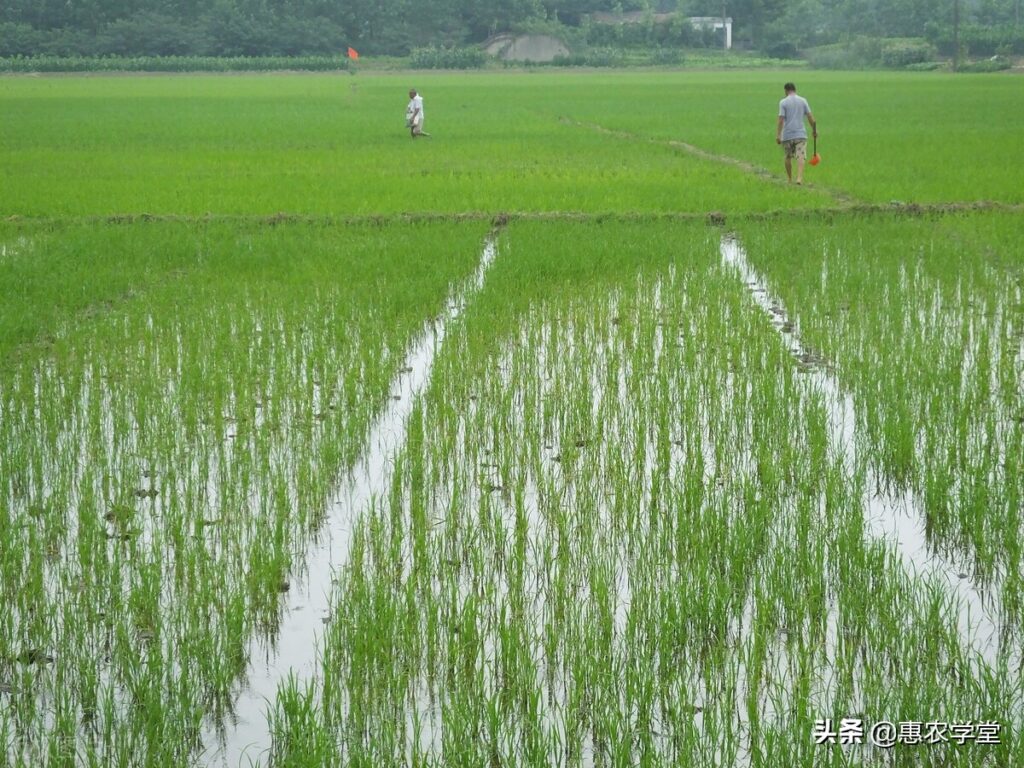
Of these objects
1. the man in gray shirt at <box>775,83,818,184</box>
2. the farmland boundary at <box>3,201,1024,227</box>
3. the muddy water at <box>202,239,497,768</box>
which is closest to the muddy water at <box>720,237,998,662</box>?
the muddy water at <box>202,239,497,768</box>

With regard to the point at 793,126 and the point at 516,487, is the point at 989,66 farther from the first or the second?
the point at 516,487

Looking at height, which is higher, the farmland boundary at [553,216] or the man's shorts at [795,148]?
the man's shorts at [795,148]

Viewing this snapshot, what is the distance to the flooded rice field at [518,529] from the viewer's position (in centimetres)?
300


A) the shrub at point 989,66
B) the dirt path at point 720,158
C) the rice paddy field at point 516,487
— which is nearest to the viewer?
the rice paddy field at point 516,487

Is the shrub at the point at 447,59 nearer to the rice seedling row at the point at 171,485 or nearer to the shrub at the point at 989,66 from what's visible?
the shrub at the point at 989,66

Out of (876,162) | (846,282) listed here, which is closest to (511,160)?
(876,162)

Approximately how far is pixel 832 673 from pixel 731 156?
46.3ft

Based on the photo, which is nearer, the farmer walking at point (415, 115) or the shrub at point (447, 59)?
the farmer walking at point (415, 115)

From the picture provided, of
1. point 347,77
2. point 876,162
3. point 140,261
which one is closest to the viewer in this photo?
point 140,261

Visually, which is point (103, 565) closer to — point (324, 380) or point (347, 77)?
point (324, 380)

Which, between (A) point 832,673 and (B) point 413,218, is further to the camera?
(B) point 413,218

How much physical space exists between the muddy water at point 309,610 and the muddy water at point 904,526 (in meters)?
1.60

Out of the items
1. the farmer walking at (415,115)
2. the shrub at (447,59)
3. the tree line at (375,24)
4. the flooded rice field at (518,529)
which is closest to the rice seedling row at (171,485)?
the flooded rice field at (518,529)

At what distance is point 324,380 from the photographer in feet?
20.4
